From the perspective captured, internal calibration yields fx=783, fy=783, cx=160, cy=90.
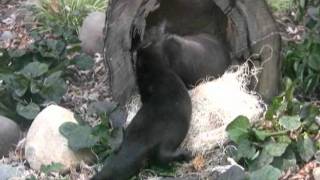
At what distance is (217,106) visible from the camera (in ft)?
15.3

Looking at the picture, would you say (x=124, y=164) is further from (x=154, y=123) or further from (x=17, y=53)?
(x=17, y=53)

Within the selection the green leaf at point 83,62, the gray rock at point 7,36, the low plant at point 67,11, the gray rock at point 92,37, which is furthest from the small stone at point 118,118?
the gray rock at point 7,36

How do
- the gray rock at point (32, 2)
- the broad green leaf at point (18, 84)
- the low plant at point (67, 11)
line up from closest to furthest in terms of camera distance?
the broad green leaf at point (18, 84), the low plant at point (67, 11), the gray rock at point (32, 2)

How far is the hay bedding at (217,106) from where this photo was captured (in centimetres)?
449

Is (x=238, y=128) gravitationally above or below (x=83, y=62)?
above

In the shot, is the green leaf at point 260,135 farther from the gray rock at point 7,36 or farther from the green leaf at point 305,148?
the gray rock at point 7,36

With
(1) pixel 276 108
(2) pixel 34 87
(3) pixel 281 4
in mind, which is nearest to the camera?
(1) pixel 276 108

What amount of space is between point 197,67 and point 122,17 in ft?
1.86

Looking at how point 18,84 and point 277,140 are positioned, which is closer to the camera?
point 277,140

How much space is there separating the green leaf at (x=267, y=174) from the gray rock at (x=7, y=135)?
62.5 inches

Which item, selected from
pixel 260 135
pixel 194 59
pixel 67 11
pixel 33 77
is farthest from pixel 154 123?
pixel 67 11

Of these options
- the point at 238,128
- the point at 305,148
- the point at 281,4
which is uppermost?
the point at 238,128

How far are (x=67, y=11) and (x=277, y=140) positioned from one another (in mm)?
2720

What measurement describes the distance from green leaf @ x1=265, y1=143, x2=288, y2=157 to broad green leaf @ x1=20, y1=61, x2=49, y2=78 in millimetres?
1645
